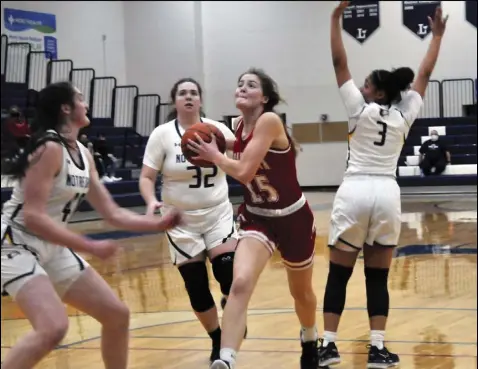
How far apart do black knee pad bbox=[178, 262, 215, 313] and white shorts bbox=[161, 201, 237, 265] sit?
58mm

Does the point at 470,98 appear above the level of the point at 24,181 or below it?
above

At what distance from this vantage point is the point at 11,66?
17.2 metres

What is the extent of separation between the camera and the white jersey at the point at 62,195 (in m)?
3.58

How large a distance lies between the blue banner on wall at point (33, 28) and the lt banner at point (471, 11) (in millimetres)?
8733

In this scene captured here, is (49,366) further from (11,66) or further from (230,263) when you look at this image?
(11,66)

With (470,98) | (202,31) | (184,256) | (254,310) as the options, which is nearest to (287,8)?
(202,31)

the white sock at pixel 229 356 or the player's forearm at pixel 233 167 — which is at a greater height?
the player's forearm at pixel 233 167

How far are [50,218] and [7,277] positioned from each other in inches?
11.4

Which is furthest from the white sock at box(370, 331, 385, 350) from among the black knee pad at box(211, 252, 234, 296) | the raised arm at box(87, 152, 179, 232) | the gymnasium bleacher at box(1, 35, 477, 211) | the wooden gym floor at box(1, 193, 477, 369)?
the gymnasium bleacher at box(1, 35, 477, 211)

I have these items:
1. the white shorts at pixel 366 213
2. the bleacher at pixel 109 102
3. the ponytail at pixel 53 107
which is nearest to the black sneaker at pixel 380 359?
the white shorts at pixel 366 213

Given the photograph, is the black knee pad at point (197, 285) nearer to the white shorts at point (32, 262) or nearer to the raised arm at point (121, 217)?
the raised arm at point (121, 217)

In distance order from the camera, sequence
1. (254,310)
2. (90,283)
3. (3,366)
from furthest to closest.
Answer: (254,310), (90,283), (3,366)

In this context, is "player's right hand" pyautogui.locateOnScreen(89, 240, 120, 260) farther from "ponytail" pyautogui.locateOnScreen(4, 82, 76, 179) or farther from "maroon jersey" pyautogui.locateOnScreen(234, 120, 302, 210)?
"maroon jersey" pyautogui.locateOnScreen(234, 120, 302, 210)

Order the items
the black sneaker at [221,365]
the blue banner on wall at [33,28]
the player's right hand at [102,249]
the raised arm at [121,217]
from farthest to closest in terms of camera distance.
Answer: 1. the blue banner on wall at [33,28]
2. the raised arm at [121,217]
3. the black sneaker at [221,365]
4. the player's right hand at [102,249]
